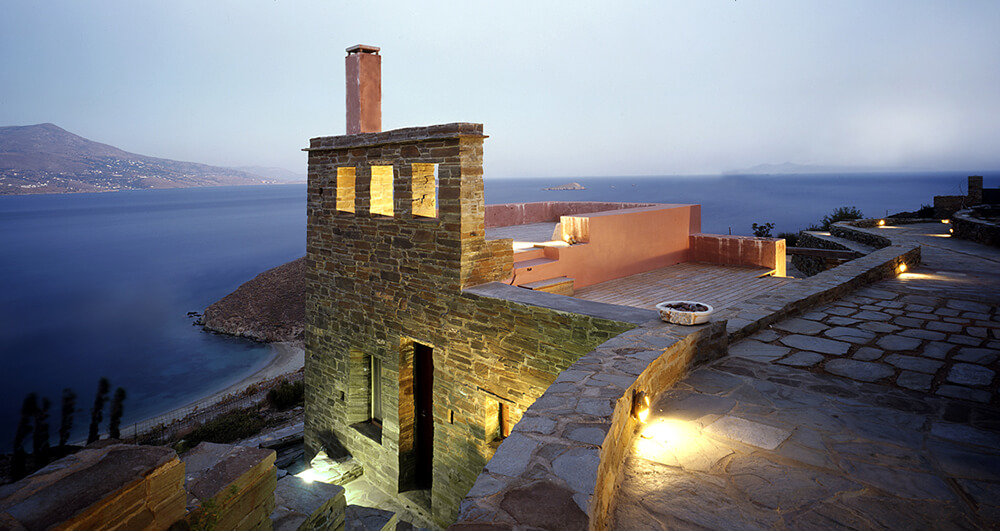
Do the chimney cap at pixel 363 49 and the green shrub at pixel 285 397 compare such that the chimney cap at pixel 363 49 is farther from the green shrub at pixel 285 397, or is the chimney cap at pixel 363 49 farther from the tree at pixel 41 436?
the tree at pixel 41 436

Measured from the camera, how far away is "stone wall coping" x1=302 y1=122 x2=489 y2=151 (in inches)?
221

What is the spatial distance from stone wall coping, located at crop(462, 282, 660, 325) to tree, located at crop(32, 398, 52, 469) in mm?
17057

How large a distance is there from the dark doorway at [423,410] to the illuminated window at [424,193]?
75.4 inches

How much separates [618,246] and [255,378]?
694 inches

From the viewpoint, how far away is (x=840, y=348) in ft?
13.8

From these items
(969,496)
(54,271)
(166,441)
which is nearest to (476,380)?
(969,496)

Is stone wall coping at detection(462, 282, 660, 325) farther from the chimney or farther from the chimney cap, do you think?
the chimney cap

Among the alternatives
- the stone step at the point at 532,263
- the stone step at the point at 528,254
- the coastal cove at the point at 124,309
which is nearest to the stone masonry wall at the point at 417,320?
the stone step at the point at 532,263

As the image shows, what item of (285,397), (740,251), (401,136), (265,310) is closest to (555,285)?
(401,136)

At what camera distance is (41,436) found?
1883cm

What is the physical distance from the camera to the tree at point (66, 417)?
726 inches

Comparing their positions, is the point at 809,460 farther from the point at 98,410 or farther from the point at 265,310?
the point at 265,310

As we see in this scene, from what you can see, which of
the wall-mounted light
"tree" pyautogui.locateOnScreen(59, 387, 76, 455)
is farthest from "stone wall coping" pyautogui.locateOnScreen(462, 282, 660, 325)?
"tree" pyautogui.locateOnScreen(59, 387, 76, 455)

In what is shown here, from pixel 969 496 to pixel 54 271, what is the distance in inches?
2250
